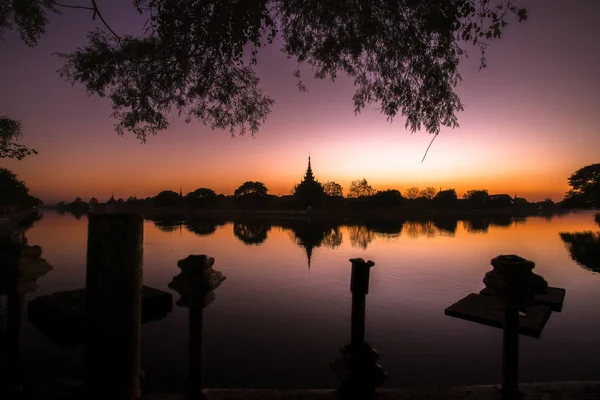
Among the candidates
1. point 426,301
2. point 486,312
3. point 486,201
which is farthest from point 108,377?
point 486,201

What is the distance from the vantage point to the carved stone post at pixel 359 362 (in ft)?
12.7

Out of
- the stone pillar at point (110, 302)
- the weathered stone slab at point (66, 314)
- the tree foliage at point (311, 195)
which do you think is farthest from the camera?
the tree foliage at point (311, 195)

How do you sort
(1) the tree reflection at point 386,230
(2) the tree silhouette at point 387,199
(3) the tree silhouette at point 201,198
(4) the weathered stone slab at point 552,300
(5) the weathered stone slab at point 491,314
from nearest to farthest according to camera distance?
(5) the weathered stone slab at point 491,314
(4) the weathered stone slab at point 552,300
(1) the tree reflection at point 386,230
(2) the tree silhouette at point 387,199
(3) the tree silhouette at point 201,198

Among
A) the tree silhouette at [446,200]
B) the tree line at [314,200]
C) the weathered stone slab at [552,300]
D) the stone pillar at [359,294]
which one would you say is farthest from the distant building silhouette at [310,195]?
the stone pillar at [359,294]

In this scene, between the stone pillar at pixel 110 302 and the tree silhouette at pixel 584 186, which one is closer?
the stone pillar at pixel 110 302

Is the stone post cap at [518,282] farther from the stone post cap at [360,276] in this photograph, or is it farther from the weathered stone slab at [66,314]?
the weathered stone slab at [66,314]

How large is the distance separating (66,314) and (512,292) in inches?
504

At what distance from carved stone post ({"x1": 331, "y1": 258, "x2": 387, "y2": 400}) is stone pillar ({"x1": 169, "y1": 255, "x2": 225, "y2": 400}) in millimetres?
1631

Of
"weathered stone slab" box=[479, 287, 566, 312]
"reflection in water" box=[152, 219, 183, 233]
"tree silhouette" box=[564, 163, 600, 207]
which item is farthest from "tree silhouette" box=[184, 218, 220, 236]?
"tree silhouette" box=[564, 163, 600, 207]

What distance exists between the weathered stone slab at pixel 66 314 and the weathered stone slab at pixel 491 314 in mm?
12227

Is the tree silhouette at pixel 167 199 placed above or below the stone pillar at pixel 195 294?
above

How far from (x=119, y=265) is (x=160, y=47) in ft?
16.9

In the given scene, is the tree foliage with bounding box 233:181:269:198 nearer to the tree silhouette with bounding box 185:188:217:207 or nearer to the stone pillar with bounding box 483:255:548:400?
the tree silhouette with bounding box 185:188:217:207

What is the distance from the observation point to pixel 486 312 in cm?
1307
